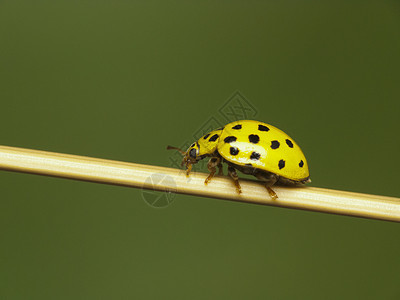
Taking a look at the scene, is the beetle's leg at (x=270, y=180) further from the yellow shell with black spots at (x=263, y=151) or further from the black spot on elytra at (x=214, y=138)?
the black spot on elytra at (x=214, y=138)

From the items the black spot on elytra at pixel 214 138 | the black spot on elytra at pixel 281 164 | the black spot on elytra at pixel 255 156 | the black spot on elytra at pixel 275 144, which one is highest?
the black spot on elytra at pixel 214 138

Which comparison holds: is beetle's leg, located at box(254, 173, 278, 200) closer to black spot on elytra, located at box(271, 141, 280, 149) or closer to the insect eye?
black spot on elytra, located at box(271, 141, 280, 149)

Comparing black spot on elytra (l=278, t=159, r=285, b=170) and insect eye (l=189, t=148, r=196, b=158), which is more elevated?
insect eye (l=189, t=148, r=196, b=158)

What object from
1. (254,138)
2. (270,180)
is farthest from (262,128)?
(270,180)

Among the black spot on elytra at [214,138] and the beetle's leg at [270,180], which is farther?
the black spot on elytra at [214,138]

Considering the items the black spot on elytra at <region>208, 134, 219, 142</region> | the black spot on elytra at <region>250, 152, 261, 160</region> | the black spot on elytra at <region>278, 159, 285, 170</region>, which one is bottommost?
the black spot on elytra at <region>278, 159, 285, 170</region>

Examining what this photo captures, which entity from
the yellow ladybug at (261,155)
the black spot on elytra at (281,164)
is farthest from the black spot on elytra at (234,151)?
the black spot on elytra at (281,164)

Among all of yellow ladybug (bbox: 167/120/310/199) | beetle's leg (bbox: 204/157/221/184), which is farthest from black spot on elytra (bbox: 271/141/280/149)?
beetle's leg (bbox: 204/157/221/184)

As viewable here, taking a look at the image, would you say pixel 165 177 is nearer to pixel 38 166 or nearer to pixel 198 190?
pixel 198 190
